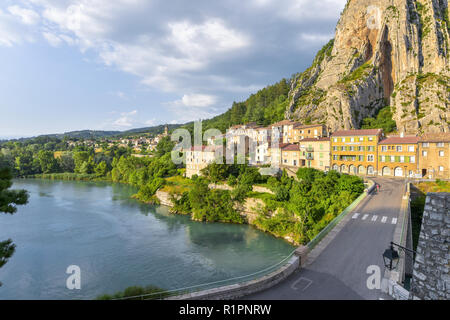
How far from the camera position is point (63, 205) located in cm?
3238

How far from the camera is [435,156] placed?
26.9m

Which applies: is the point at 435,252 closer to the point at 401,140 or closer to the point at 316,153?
the point at 401,140

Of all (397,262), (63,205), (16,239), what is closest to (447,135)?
(397,262)

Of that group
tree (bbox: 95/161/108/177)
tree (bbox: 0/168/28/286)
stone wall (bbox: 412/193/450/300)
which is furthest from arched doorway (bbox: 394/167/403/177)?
tree (bbox: 95/161/108/177)

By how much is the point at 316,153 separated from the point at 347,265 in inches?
1122

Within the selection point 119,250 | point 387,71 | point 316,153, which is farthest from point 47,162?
point 387,71

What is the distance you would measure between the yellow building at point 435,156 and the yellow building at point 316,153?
1038cm

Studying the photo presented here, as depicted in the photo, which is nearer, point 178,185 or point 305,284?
point 305,284

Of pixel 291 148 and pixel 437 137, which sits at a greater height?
pixel 437 137

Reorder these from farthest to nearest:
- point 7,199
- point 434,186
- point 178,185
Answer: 1. point 178,185
2. point 434,186
3. point 7,199

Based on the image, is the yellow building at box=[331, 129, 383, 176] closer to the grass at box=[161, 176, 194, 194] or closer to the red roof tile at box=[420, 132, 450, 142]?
the red roof tile at box=[420, 132, 450, 142]

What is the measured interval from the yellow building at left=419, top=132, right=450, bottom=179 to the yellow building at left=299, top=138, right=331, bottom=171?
10.4 m

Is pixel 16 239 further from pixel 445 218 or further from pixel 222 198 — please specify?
pixel 445 218

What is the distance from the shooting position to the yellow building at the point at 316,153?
34656 millimetres
